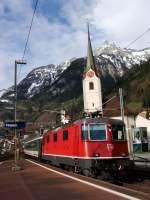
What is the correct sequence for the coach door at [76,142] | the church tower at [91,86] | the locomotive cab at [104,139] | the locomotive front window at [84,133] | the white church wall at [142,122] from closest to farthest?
the locomotive cab at [104,139], the locomotive front window at [84,133], the coach door at [76,142], the white church wall at [142,122], the church tower at [91,86]

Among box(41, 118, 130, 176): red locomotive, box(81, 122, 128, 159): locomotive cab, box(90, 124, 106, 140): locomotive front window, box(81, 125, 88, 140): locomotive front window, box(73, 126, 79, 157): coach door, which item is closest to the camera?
box(41, 118, 130, 176): red locomotive

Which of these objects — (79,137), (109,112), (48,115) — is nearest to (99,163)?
(79,137)

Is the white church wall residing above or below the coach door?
above

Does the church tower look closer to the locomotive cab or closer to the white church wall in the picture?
the white church wall

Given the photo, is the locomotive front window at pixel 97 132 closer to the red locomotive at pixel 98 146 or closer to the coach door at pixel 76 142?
the red locomotive at pixel 98 146

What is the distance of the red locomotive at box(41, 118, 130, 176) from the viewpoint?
21.0 m

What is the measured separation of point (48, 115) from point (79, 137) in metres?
143

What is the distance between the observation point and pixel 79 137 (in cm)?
2261

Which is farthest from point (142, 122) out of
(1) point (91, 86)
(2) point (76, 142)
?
(2) point (76, 142)

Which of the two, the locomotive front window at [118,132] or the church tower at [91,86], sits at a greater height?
the church tower at [91,86]

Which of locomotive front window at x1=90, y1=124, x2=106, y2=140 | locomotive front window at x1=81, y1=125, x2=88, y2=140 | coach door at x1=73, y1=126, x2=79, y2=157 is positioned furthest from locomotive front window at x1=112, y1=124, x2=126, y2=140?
coach door at x1=73, y1=126, x2=79, y2=157

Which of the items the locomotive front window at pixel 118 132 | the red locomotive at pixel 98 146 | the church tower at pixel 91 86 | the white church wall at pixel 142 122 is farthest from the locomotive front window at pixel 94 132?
the church tower at pixel 91 86

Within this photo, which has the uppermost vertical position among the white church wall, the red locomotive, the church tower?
the church tower

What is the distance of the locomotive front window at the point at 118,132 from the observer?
2212 centimetres
